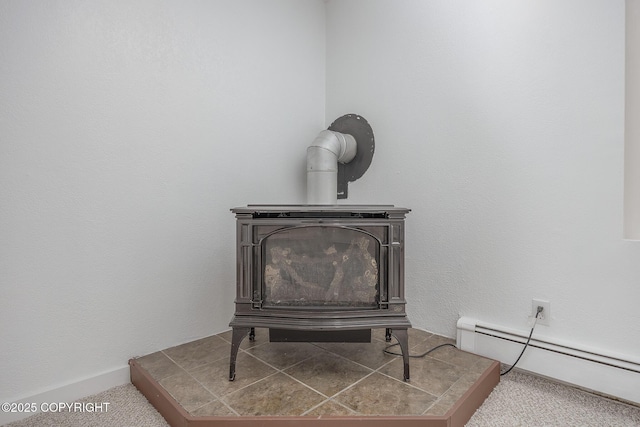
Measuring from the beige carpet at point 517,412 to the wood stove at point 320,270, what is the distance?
1.14 ft

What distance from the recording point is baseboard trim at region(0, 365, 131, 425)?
1.32m

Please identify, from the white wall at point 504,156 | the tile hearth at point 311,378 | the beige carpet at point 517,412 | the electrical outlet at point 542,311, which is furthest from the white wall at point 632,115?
the tile hearth at point 311,378

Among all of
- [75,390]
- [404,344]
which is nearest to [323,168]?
[404,344]

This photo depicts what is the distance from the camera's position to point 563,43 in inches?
59.2

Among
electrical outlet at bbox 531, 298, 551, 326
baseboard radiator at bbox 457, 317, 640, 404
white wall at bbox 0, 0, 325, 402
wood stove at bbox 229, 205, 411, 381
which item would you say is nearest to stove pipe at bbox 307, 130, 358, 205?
white wall at bbox 0, 0, 325, 402

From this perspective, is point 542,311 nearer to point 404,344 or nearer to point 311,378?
point 404,344

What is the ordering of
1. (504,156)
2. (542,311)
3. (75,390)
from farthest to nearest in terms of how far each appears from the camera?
(504,156) < (542,311) < (75,390)

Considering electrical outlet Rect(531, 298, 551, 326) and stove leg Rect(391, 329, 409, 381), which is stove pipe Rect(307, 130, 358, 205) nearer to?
stove leg Rect(391, 329, 409, 381)

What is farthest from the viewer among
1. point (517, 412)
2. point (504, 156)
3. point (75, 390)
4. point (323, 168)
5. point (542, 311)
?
point (323, 168)

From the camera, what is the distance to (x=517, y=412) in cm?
135

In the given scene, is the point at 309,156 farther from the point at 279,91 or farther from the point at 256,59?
the point at 256,59

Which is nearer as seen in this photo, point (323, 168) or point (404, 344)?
point (404, 344)

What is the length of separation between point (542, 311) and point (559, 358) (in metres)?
0.20

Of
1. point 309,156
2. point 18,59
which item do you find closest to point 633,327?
point 309,156
